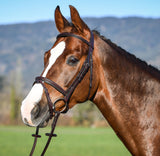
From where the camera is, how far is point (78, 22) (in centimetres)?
341

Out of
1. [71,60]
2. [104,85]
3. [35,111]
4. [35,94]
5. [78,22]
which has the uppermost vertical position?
[78,22]

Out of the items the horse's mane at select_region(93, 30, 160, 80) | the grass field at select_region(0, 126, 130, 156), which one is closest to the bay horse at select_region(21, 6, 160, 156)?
the horse's mane at select_region(93, 30, 160, 80)

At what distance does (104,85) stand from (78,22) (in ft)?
2.72

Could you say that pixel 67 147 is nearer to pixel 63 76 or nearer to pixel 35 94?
pixel 63 76

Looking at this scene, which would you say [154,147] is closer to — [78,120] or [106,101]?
[106,101]

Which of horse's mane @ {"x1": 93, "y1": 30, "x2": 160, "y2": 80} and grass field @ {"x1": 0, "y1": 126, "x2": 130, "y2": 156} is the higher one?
horse's mane @ {"x1": 93, "y1": 30, "x2": 160, "y2": 80}

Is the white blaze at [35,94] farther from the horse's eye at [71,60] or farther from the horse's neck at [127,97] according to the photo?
the horse's neck at [127,97]

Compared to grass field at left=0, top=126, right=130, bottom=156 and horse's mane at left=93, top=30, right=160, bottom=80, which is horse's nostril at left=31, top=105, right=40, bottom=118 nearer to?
horse's mane at left=93, top=30, right=160, bottom=80

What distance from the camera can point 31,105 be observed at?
9.84 feet

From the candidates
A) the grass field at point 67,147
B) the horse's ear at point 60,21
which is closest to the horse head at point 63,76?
the horse's ear at point 60,21

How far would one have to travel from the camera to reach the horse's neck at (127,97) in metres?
3.30

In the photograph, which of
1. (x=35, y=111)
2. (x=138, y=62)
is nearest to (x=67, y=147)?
(x=138, y=62)

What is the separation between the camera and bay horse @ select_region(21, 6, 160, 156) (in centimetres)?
321

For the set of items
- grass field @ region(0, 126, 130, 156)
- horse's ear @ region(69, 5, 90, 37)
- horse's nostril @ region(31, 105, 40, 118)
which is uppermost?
horse's ear @ region(69, 5, 90, 37)
